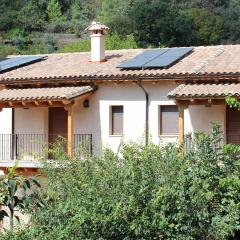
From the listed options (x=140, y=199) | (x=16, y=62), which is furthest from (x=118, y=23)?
(x=140, y=199)

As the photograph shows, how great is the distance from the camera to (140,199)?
13.1m

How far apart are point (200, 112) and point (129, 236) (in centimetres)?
992

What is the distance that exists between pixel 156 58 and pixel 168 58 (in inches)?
17.9

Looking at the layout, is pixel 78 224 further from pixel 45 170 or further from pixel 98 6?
pixel 98 6

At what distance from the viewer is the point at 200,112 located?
22422mm

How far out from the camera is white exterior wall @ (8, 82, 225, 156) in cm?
2242

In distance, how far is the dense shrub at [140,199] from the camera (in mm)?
12820

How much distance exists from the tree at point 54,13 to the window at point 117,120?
76.6 m

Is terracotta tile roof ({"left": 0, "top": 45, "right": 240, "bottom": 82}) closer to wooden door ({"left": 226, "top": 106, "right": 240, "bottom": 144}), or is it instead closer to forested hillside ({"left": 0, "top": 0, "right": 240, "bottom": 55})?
wooden door ({"left": 226, "top": 106, "right": 240, "bottom": 144})

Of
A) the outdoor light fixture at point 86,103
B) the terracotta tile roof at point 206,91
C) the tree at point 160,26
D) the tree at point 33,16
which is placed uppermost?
the tree at point 33,16

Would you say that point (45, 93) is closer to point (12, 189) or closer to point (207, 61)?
point (207, 61)

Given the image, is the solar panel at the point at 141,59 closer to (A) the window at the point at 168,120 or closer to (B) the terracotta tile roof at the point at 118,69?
(B) the terracotta tile roof at the point at 118,69

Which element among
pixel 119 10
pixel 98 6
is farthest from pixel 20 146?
pixel 98 6

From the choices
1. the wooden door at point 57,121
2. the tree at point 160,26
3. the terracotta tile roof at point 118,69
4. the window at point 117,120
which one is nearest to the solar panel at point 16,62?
the terracotta tile roof at point 118,69
